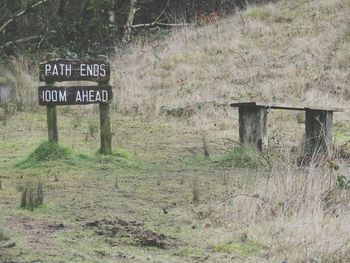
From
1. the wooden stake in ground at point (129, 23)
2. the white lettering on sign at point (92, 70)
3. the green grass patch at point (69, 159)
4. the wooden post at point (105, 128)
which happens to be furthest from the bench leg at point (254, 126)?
the wooden stake in ground at point (129, 23)

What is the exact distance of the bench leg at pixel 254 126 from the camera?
897cm

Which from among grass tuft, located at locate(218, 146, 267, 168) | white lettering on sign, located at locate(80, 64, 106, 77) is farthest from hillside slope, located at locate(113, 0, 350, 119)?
white lettering on sign, located at locate(80, 64, 106, 77)

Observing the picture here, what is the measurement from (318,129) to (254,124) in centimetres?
88

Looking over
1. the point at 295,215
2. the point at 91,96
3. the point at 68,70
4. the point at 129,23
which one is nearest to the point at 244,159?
the point at 91,96

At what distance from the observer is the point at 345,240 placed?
4.66 metres

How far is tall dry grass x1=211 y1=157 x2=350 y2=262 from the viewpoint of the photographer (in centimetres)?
455

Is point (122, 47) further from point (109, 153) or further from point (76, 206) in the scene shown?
point (76, 206)

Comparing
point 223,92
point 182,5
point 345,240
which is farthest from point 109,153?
point 182,5

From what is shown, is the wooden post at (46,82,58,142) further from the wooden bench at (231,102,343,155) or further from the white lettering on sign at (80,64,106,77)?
the wooden bench at (231,102,343,155)

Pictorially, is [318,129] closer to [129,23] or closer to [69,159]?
[69,159]

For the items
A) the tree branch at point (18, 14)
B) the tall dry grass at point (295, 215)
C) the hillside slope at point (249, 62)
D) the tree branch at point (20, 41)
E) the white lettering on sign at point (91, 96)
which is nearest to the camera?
the tall dry grass at point (295, 215)

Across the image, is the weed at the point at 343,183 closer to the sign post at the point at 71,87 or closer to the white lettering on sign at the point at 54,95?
the sign post at the point at 71,87

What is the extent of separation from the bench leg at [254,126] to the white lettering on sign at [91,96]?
1.97 metres

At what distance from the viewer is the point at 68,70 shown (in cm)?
831
